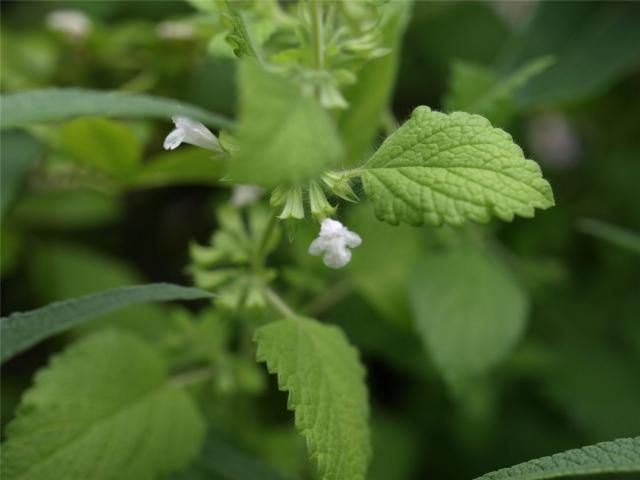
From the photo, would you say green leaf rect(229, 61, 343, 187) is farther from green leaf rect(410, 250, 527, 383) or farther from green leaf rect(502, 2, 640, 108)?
green leaf rect(502, 2, 640, 108)

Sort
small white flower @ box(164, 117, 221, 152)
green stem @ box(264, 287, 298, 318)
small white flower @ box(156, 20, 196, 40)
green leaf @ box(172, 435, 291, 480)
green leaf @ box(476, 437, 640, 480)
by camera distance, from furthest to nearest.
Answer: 1. small white flower @ box(156, 20, 196, 40)
2. green leaf @ box(172, 435, 291, 480)
3. green stem @ box(264, 287, 298, 318)
4. small white flower @ box(164, 117, 221, 152)
5. green leaf @ box(476, 437, 640, 480)

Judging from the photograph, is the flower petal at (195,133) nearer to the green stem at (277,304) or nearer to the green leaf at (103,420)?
the green stem at (277,304)

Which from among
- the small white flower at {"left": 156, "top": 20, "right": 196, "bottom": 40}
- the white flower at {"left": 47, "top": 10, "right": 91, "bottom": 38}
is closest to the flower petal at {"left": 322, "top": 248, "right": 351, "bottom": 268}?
the small white flower at {"left": 156, "top": 20, "right": 196, "bottom": 40}

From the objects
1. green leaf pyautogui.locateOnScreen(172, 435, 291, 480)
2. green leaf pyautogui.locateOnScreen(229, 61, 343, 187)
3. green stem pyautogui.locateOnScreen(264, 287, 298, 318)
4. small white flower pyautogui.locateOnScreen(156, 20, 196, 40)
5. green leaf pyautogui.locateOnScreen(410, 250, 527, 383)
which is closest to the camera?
green leaf pyautogui.locateOnScreen(229, 61, 343, 187)

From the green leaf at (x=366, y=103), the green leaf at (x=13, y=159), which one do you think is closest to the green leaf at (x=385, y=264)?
the green leaf at (x=366, y=103)

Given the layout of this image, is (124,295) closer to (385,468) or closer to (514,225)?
(385,468)

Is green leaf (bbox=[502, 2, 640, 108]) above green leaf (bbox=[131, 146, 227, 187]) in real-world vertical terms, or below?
above
